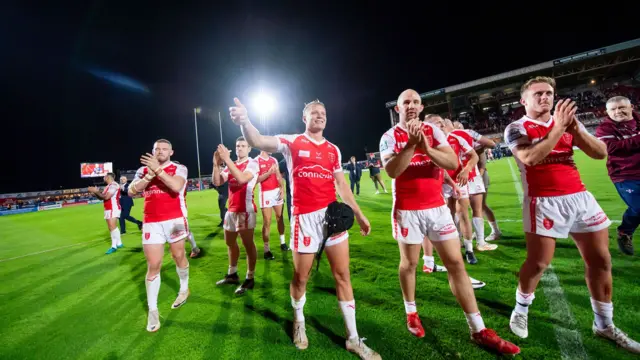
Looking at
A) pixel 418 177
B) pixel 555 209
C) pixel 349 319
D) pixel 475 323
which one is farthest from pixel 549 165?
pixel 349 319

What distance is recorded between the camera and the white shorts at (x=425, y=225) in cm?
257

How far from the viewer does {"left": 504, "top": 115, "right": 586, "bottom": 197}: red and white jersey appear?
2475 millimetres

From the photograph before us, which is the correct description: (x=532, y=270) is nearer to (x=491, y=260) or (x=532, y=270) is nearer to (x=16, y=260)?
(x=491, y=260)

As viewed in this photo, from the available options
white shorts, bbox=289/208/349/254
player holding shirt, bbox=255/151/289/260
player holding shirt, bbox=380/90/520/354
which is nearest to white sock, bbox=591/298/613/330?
player holding shirt, bbox=380/90/520/354

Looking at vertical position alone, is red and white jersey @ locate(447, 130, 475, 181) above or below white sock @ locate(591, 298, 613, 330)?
above

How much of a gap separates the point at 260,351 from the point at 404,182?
2.21 meters

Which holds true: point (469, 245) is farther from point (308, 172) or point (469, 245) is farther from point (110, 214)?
point (110, 214)

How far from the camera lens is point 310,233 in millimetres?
2660

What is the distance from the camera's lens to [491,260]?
177 inches

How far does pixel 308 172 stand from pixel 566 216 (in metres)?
2.34

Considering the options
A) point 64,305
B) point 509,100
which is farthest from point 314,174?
point 509,100

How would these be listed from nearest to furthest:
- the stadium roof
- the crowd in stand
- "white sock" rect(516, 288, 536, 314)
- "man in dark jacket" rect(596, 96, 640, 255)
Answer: "white sock" rect(516, 288, 536, 314) < "man in dark jacket" rect(596, 96, 640, 255) < the stadium roof < the crowd in stand

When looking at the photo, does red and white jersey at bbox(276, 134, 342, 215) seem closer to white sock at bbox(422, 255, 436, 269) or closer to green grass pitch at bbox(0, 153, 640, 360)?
green grass pitch at bbox(0, 153, 640, 360)

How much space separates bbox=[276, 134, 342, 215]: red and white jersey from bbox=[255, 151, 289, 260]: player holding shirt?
2.98 meters
